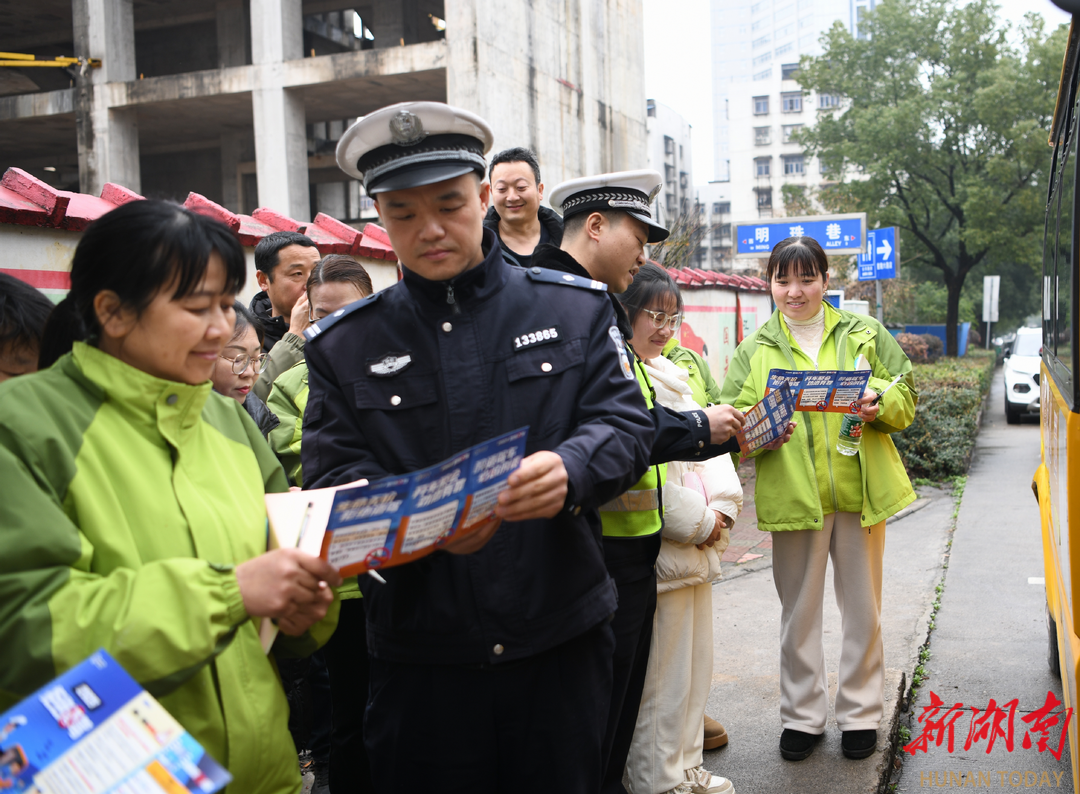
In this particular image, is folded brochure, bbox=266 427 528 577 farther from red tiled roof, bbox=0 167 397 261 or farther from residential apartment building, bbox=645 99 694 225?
residential apartment building, bbox=645 99 694 225

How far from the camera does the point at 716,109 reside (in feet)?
347

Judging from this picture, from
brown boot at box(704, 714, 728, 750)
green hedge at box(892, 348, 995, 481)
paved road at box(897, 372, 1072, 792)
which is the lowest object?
paved road at box(897, 372, 1072, 792)

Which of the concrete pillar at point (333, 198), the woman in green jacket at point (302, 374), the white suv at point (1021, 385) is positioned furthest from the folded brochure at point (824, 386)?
the concrete pillar at point (333, 198)

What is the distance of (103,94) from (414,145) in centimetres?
1985

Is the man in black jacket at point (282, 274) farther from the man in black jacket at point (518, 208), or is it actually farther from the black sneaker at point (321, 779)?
the black sneaker at point (321, 779)

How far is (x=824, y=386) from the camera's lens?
327cm

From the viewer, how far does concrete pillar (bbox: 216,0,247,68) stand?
20250 millimetres

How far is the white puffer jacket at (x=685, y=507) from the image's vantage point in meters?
3.06

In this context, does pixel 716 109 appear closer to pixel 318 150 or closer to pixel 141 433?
pixel 318 150

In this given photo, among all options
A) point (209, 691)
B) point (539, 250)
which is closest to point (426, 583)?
point (209, 691)

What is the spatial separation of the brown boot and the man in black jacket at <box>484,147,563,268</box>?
2167 millimetres

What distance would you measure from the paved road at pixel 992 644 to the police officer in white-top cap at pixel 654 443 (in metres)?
1.43

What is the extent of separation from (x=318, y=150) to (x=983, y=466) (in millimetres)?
16799

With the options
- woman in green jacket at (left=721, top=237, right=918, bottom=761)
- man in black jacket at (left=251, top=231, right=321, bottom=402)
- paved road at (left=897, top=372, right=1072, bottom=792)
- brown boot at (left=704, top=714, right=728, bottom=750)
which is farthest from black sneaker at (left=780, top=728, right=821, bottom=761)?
man in black jacket at (left=251, top=231, right=321, bottom=402)
